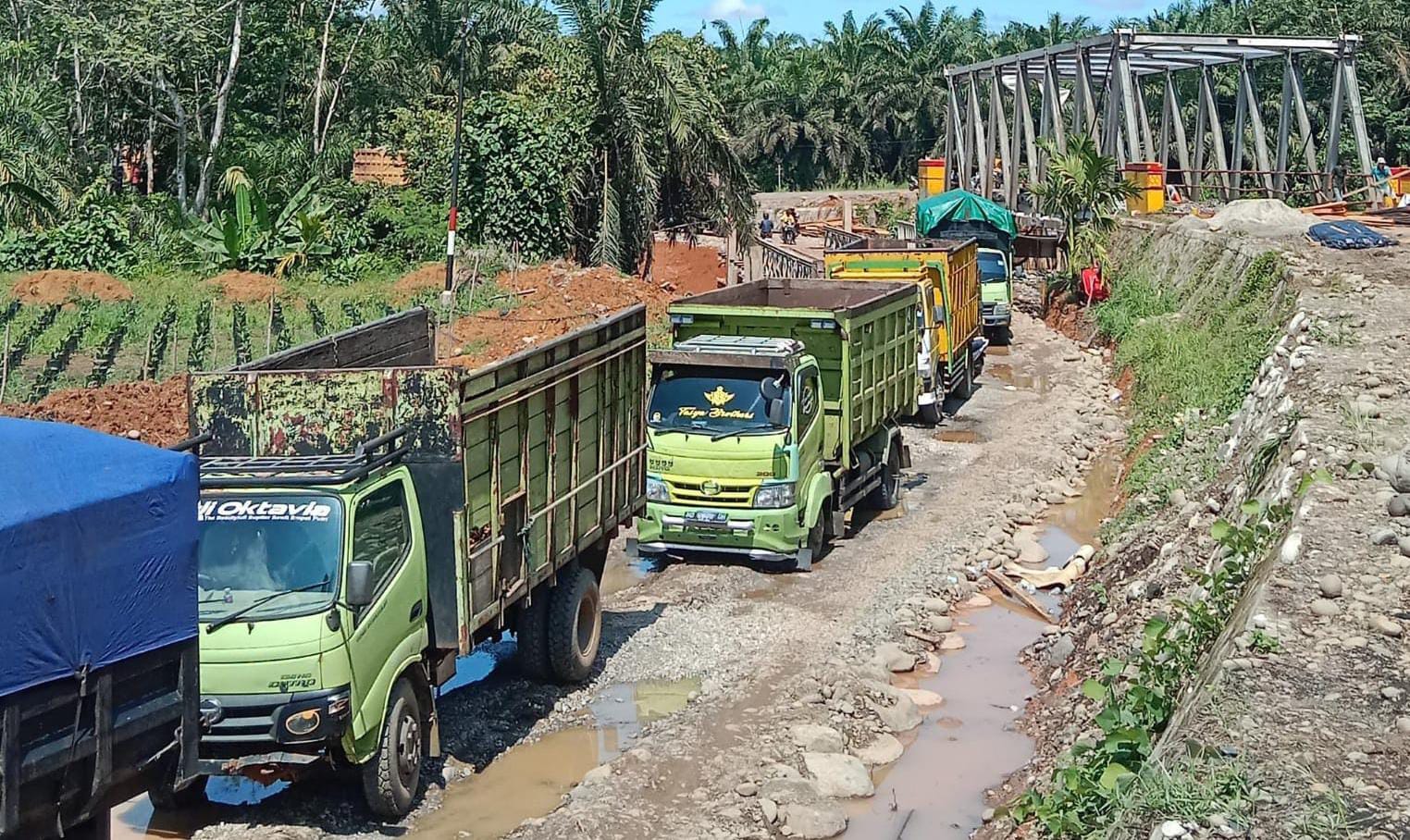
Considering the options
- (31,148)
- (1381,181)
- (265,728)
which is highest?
(31,148)

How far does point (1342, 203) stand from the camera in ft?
112

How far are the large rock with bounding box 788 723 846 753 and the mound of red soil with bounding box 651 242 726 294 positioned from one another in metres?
29.2

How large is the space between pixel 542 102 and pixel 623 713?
2198 centimetres

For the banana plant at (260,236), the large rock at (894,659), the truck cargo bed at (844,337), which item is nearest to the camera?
the large rock at (894,659)

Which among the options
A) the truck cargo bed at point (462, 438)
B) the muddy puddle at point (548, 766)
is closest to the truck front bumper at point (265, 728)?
the muddy puddle at point (548, 766)

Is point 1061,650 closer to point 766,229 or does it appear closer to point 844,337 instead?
point 844,337

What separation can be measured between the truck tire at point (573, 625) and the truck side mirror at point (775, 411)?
3.03m

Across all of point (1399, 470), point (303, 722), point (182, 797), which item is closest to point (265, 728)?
point (303, 722)

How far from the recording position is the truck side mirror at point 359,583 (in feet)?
25.4

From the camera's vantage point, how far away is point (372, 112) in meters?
40.0

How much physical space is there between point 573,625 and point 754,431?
3599mm

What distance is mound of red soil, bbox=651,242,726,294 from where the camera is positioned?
4066 cm

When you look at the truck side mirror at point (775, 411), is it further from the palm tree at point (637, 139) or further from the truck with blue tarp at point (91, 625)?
the palm tree at point (637, 139)

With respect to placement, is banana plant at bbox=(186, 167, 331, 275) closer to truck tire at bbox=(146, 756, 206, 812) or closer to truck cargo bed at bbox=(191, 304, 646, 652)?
truck cargo bed at bbox=(191, 304, 646, 652)
